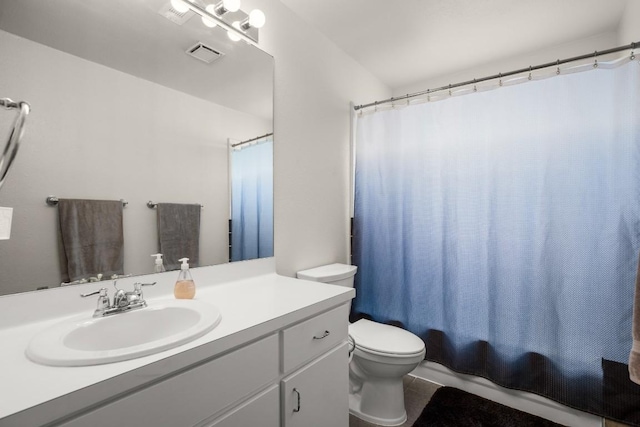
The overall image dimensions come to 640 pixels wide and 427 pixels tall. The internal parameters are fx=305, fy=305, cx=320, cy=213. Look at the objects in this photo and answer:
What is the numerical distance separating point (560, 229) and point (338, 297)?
1.32 metres

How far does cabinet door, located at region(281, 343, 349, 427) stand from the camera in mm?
1035

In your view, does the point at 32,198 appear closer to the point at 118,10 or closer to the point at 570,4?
the point at 118,10

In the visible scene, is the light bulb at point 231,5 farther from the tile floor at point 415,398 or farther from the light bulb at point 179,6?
the tile floor at point 415,398

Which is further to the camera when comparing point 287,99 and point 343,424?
point 287,99

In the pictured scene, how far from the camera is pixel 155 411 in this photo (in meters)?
0.69

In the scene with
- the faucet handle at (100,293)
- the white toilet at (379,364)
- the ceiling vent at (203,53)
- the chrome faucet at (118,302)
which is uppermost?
the ceiling vent at (203,53)

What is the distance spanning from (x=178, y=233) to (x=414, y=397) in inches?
69.6

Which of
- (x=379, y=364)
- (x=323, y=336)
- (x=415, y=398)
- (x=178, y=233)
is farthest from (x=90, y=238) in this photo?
(x=415, y=398)

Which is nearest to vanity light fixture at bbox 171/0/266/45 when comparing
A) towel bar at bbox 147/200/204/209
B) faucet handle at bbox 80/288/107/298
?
towel bar at bbox 147/200/204/209

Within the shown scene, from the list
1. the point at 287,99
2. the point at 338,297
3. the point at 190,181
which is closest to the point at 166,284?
the point at 190,181

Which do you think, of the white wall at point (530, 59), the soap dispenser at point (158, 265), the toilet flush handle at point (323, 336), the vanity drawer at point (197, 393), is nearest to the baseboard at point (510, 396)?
the toilet flush handle at point (323, 336)

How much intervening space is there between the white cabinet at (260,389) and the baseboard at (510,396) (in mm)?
1041

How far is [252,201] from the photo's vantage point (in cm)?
158

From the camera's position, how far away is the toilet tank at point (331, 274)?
176 cm
